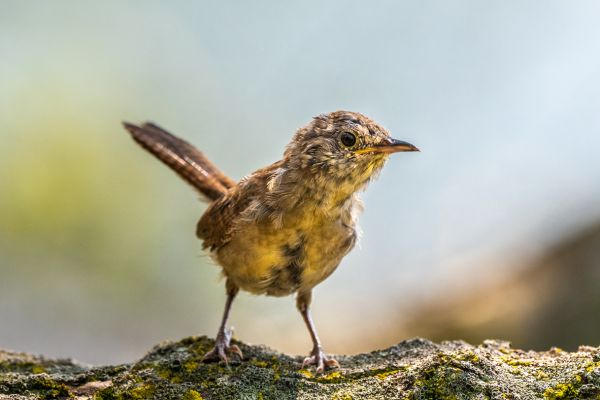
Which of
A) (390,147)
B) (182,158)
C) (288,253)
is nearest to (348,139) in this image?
(390,147)

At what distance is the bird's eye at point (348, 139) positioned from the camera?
3836 millimetres

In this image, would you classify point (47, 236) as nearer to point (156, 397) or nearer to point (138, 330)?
point (138, 330)

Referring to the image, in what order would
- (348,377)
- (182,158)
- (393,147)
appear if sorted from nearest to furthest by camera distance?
(348,377)
(393,147)
(182,158)

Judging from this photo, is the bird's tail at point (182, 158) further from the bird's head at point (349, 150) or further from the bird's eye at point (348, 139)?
the bird's eye at point (348, 139)

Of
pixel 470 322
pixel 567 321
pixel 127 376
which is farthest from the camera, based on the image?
pixel 470 322

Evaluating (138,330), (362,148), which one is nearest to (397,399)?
(362,148)

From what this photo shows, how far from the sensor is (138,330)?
764cm

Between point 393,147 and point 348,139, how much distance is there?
25 cm

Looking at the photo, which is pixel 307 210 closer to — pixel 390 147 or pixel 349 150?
pixel 349 150

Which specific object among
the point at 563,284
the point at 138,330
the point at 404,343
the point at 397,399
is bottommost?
the point at 397,399

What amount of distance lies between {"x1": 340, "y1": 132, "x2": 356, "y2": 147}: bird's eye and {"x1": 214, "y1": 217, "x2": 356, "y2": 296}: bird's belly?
0.43m

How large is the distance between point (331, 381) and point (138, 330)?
4812 millimetres

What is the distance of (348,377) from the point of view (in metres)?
3.24

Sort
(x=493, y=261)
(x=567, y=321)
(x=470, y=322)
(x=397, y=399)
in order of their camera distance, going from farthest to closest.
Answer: (x=493, y=261) < (x=470, y=322) < (x=567, y=321) < (x=397, y=399)
